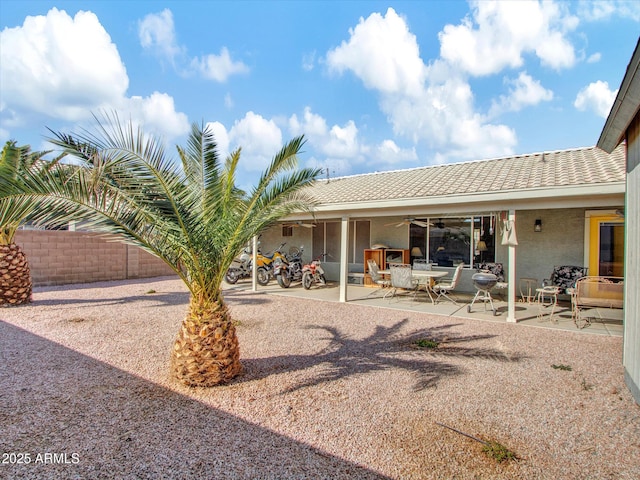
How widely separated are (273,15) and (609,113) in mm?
10462

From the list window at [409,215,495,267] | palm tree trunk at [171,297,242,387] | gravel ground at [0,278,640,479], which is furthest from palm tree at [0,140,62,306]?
window at [409,215,495,267]

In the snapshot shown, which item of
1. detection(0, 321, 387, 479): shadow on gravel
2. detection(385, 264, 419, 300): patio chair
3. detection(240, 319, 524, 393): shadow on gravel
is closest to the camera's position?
detection(0, 321, 387, 479): shadow on gravel

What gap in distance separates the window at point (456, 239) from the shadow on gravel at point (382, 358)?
486cm

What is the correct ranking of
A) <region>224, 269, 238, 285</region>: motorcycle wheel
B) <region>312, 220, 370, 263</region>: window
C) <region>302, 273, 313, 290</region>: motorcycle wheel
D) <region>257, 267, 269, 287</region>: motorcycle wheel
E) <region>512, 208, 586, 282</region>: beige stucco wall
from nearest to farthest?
<region>512, 208, 586, 282</region>: beige stucco wall, <region>302, 273, 313, 290</region>: motorcycle wheel, <region>257, 267, 269, 287</region>: motorcycle wheel, <region>224, 269, 238, 285</region>: motorcycle wheel, <region>312, 220, 370, 263</region>: window

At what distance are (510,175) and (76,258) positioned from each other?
13.1 m

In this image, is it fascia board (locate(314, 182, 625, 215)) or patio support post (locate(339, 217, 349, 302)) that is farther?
patio support post (locate(339, 217, 349, 302))

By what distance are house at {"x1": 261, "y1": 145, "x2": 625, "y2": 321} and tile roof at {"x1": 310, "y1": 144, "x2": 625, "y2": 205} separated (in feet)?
0.06

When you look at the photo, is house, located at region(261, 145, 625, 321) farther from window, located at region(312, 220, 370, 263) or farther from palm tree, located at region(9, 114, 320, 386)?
palm tree, located at region(9, 114, 320, 386)

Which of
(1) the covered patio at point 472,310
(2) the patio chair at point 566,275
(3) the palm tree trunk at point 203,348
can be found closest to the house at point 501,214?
(1) the covered patio at point 472,310

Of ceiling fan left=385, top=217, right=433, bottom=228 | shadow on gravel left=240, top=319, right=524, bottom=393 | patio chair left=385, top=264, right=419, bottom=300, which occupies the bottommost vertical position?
shadow on gravel left=240, top=319, right=524, bottom=393

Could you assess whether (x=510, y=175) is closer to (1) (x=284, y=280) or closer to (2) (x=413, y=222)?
(2) (x=413, y=222)

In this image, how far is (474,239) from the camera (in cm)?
1028

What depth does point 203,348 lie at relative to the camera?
3.71 metres

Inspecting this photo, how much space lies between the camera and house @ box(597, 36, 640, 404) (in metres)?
3.37
